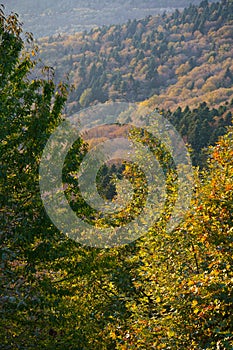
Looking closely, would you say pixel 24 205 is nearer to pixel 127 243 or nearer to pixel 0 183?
pixel 0 183

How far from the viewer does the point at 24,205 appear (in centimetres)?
1177

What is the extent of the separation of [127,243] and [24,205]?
774 centimetres

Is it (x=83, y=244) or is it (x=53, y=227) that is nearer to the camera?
(x=53, y=227)

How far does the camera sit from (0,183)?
1156 centimetres

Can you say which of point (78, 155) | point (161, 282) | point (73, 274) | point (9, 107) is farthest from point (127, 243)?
point (9, 107)

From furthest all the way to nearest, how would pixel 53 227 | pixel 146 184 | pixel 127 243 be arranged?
pixel 146 184 < pixel 127 243 < pixel 53 227

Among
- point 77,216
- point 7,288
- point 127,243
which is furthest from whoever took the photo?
point 127,243

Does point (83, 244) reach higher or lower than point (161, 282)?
higher

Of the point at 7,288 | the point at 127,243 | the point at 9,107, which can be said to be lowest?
the point at 7,288

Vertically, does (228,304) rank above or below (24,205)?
below

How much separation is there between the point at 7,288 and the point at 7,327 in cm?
267

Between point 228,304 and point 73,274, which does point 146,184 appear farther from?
point 228,304

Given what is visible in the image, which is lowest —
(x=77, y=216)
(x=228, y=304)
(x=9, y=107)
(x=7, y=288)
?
(x=228, y=304)

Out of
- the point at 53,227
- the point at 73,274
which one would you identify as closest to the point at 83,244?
the point at 73,274
